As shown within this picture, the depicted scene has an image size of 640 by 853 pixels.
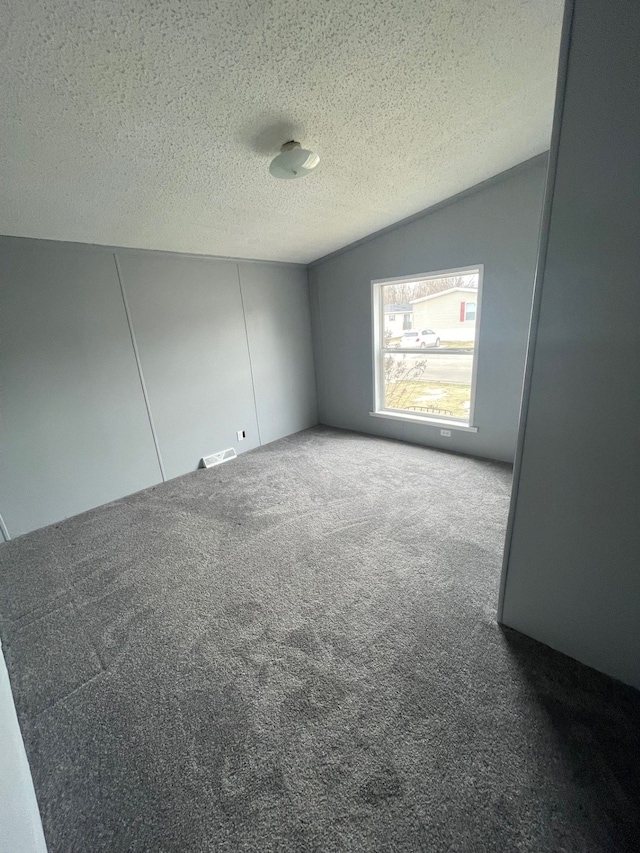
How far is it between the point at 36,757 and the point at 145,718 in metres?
0.37

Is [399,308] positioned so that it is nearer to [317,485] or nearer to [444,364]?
[444,364]

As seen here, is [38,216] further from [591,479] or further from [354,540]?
[591,479]

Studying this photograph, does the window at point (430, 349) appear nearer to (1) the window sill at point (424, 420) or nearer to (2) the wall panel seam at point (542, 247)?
(1) the window sill at point (424, 420)

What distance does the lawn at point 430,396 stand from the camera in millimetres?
3428

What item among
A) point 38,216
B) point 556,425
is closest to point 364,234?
point 38,216

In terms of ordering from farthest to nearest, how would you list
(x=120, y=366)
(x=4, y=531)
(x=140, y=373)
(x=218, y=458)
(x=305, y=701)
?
(x=218, y=458) → (x=140, y=373) → (x=120, y=366) → (x=4, y=531) → (x=305, y=701)

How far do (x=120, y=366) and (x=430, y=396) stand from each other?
3.23 meters

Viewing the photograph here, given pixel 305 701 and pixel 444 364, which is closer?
pixel 305 701

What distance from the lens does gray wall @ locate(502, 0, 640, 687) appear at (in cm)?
90

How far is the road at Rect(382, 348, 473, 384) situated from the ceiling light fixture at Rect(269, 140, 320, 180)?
85.7 inches

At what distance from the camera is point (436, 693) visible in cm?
129

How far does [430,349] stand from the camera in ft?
11.2

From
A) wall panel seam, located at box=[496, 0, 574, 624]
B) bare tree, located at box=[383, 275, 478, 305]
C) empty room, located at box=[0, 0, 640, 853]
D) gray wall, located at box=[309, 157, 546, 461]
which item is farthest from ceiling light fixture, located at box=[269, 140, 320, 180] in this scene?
bare tree, located at box=[383, 275, 478, 305]

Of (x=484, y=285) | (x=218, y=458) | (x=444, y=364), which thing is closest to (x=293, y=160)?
(x=484, y=285)
